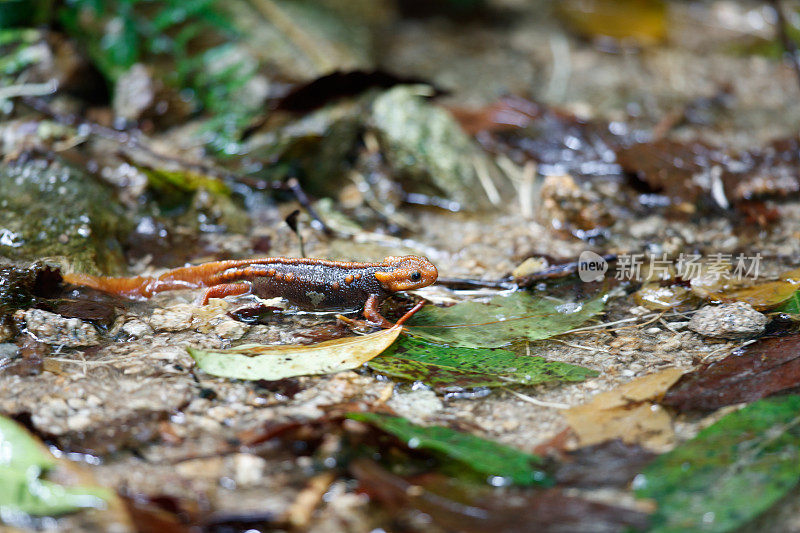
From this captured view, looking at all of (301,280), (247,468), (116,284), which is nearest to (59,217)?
(116,284)

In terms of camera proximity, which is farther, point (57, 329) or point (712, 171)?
point (712, 171)

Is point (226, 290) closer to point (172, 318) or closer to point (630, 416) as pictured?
point (172, 318)

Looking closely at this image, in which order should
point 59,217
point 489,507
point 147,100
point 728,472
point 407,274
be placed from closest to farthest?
point 489,507 < point 728,472 < point 407,274 < point 59,217 < point 147,100

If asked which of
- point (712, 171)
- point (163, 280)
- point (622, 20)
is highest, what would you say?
point (622, 20)

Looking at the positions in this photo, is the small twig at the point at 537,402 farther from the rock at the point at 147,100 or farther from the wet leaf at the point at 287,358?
the rock at the point at 147,100

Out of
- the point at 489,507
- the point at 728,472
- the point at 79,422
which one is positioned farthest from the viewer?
Answer: the point at 79,422

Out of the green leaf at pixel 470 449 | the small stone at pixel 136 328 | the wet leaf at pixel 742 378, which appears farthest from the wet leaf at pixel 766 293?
the small stone at pixel 136 328
